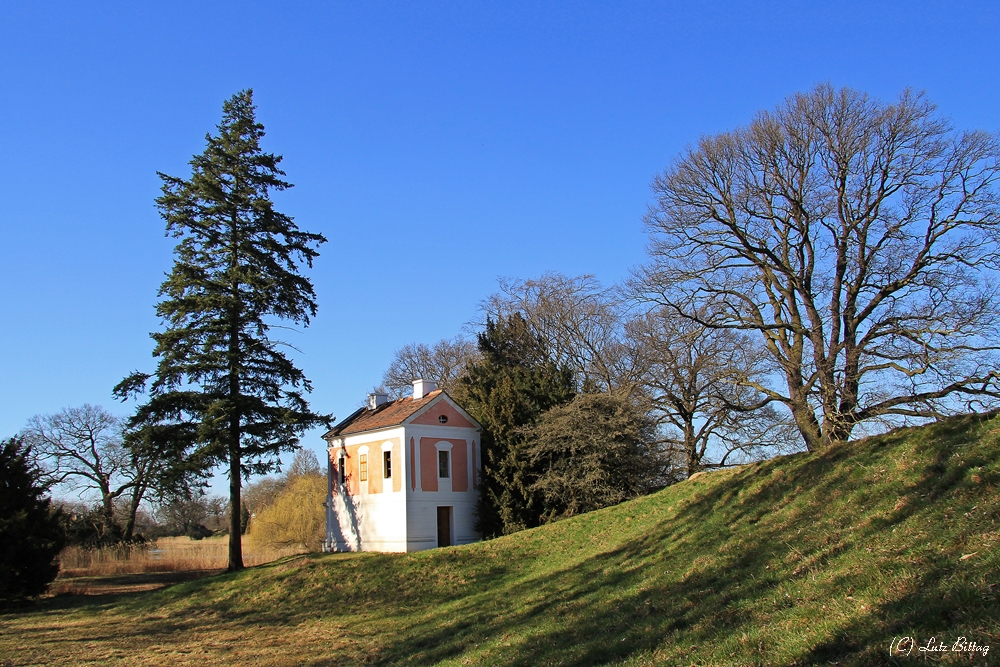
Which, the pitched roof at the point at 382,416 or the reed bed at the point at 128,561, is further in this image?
the reed bed at the point at 128,561

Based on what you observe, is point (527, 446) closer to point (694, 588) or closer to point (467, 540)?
point (467, 540)

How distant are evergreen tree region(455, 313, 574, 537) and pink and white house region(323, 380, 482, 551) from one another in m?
1.00

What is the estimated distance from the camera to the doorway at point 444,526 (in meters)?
32.2

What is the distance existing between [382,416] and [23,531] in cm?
1459

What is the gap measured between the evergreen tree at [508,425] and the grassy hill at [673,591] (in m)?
4.84

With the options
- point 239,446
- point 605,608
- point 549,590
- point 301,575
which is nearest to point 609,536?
point 549,590

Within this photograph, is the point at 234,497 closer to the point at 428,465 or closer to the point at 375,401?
the point at 428,465

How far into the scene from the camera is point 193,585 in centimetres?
2823

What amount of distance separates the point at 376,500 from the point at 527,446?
7063 mm

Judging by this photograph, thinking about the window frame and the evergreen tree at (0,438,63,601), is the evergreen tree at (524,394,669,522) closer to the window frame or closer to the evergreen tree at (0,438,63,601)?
the window frame

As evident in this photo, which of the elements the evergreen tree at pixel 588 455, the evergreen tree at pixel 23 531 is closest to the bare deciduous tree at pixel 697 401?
the evergreen tree at pixel 588 455

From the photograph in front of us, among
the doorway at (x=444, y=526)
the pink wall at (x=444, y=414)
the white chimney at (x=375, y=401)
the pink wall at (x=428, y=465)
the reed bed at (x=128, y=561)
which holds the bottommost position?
the reed bed at (x=128, y=561)

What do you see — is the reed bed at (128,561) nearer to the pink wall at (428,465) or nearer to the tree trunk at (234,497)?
the tree trunk at (234,497)

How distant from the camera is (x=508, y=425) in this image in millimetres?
33094
